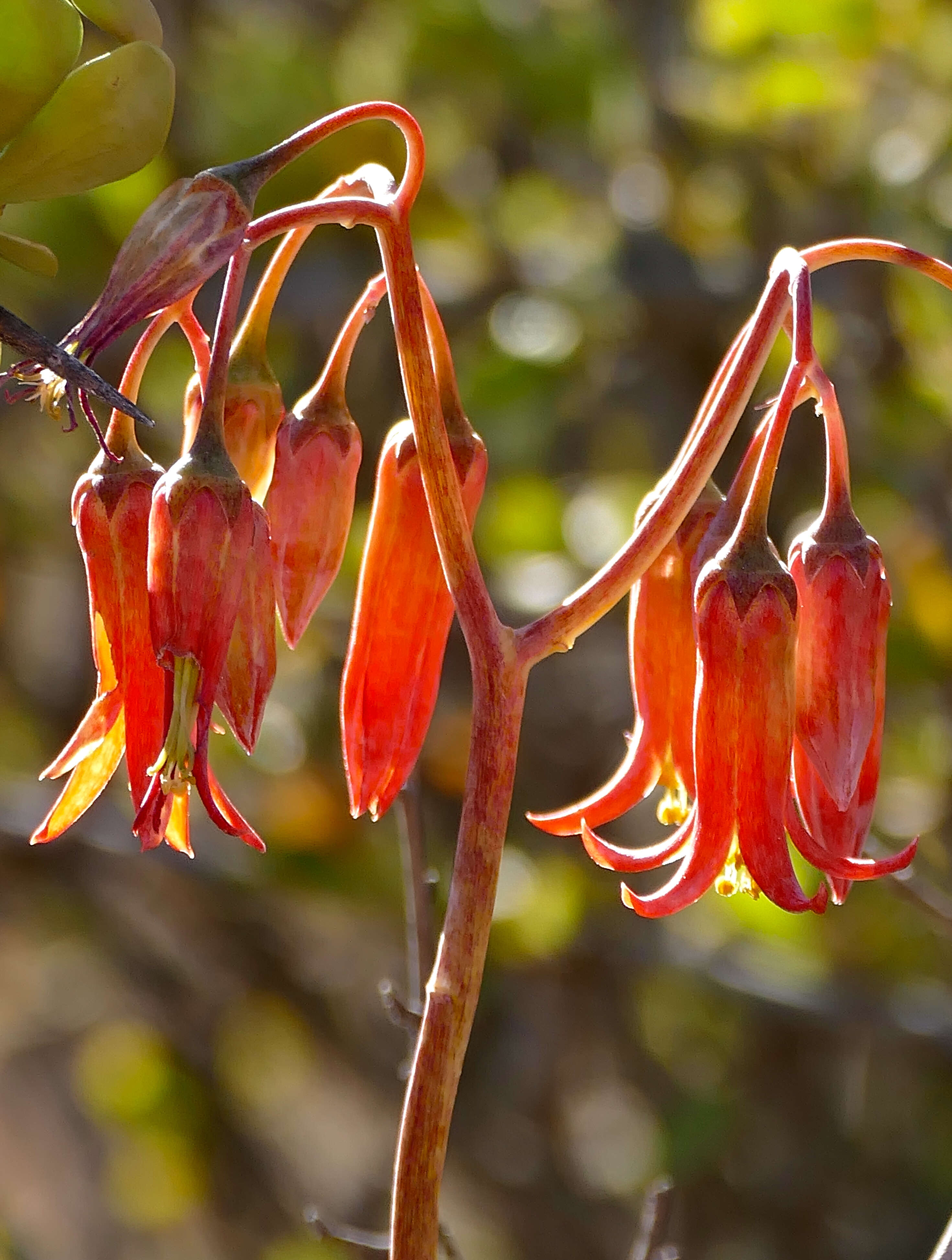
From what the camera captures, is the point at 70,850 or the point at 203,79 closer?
the point at 203,79

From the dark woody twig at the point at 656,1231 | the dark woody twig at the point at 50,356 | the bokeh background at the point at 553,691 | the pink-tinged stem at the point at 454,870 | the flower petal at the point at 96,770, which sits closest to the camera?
the dark woody twig at the point at 50,356

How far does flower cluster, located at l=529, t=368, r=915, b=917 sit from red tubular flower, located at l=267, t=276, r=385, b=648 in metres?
0.17

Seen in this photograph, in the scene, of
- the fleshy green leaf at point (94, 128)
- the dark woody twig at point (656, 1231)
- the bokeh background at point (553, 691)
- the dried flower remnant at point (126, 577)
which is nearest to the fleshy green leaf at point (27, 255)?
the fleshy green leaf at point (94, 128)

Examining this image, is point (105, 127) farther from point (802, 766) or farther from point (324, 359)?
point (324, 359)

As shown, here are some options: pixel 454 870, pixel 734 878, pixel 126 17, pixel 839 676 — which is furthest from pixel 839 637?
pixel 126 17

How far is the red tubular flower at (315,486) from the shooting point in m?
0.83

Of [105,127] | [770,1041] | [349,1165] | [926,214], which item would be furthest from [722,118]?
[349,1165]

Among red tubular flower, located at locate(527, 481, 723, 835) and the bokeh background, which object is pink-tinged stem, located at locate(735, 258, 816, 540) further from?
the bokeh background

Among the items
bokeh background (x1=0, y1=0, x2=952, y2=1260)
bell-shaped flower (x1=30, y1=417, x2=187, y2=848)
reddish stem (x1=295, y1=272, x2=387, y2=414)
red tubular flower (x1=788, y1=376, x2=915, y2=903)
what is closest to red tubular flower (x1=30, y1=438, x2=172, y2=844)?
bell-shaped flower (x1=30, y1=417, x2=187, y2=848)

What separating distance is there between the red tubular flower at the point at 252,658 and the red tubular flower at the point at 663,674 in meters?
0.19

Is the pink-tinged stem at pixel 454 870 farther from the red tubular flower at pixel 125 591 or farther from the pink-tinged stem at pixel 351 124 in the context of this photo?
the red tubular flower at pixel 125 591

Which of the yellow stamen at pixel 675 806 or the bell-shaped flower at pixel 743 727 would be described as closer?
the bell-shaped flower at pixel 743 727

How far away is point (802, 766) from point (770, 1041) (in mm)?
2088

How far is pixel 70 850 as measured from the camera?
280 cm
